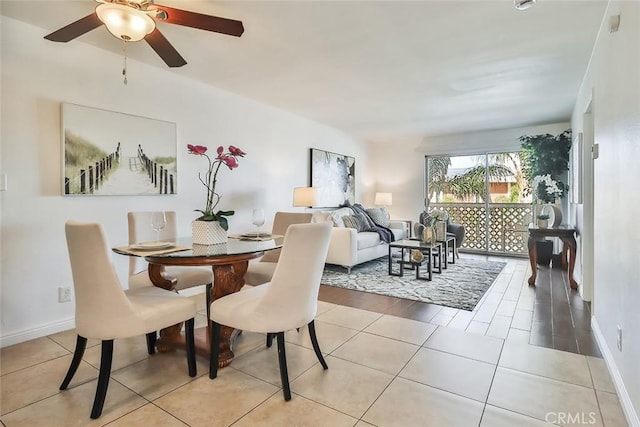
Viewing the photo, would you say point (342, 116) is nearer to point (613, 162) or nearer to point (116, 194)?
point (116, 194)

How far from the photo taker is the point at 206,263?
1899 millimetres

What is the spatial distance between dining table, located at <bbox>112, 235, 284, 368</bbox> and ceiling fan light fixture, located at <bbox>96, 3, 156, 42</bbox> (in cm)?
122

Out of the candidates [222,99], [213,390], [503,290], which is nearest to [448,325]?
[503,290]

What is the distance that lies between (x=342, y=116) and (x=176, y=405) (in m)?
4.46

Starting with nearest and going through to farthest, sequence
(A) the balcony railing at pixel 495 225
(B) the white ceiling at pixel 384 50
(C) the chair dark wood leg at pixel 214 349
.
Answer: (C) the chair dark wood leg at pixel 214 349 < (B) the white ceiling at pixel 384 50 < (A) the balcony railing at pixel 495 225

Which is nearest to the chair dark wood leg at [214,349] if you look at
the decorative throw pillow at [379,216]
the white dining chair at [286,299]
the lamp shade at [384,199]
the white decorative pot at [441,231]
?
the white dining chair at [286,299]

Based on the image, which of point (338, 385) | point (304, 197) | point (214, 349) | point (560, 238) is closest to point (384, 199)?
point (304, 197)

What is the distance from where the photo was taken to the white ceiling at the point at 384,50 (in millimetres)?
2297

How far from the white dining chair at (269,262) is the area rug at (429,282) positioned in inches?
50.1

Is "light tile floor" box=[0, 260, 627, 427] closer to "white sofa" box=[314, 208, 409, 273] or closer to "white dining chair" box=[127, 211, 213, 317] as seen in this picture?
"white dining chair" box=[127, 211, 213, 317]

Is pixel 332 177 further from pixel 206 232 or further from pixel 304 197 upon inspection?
pixel 206 232

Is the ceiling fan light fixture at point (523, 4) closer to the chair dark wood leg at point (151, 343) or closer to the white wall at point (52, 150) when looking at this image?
the white wall at point (52, 150)

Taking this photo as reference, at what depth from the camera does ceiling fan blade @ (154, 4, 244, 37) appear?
1.86 m

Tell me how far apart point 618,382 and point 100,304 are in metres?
2.75
